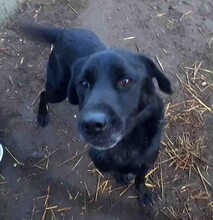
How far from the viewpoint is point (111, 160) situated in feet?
8.24

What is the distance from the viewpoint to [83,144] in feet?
10.4

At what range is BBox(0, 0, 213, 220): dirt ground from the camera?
291 centimetres

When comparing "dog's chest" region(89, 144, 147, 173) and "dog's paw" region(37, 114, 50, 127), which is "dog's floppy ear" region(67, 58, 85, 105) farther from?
"dog's paw" region(37, 114, 50, 127)

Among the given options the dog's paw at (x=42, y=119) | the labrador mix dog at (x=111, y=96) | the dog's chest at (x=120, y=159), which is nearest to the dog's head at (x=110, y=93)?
the labrador mix dog at (x=111, y=96)

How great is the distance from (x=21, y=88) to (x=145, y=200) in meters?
1.34

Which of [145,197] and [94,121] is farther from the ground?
[94,121]

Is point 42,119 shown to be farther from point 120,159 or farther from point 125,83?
point 125,83

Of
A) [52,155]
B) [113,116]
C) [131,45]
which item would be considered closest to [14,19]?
[131,45]

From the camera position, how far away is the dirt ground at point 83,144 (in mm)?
2910

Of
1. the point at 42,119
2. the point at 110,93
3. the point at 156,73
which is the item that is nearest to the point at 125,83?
the point at 110,93

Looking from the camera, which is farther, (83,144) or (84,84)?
(83,144)

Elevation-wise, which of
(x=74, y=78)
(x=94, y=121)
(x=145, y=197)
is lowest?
(x=145, y=197)

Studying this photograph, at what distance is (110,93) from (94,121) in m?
0.19

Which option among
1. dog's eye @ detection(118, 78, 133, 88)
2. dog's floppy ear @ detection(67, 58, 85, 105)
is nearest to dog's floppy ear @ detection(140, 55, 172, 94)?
dog's eye @ detection(118, 78, 133, 88)
